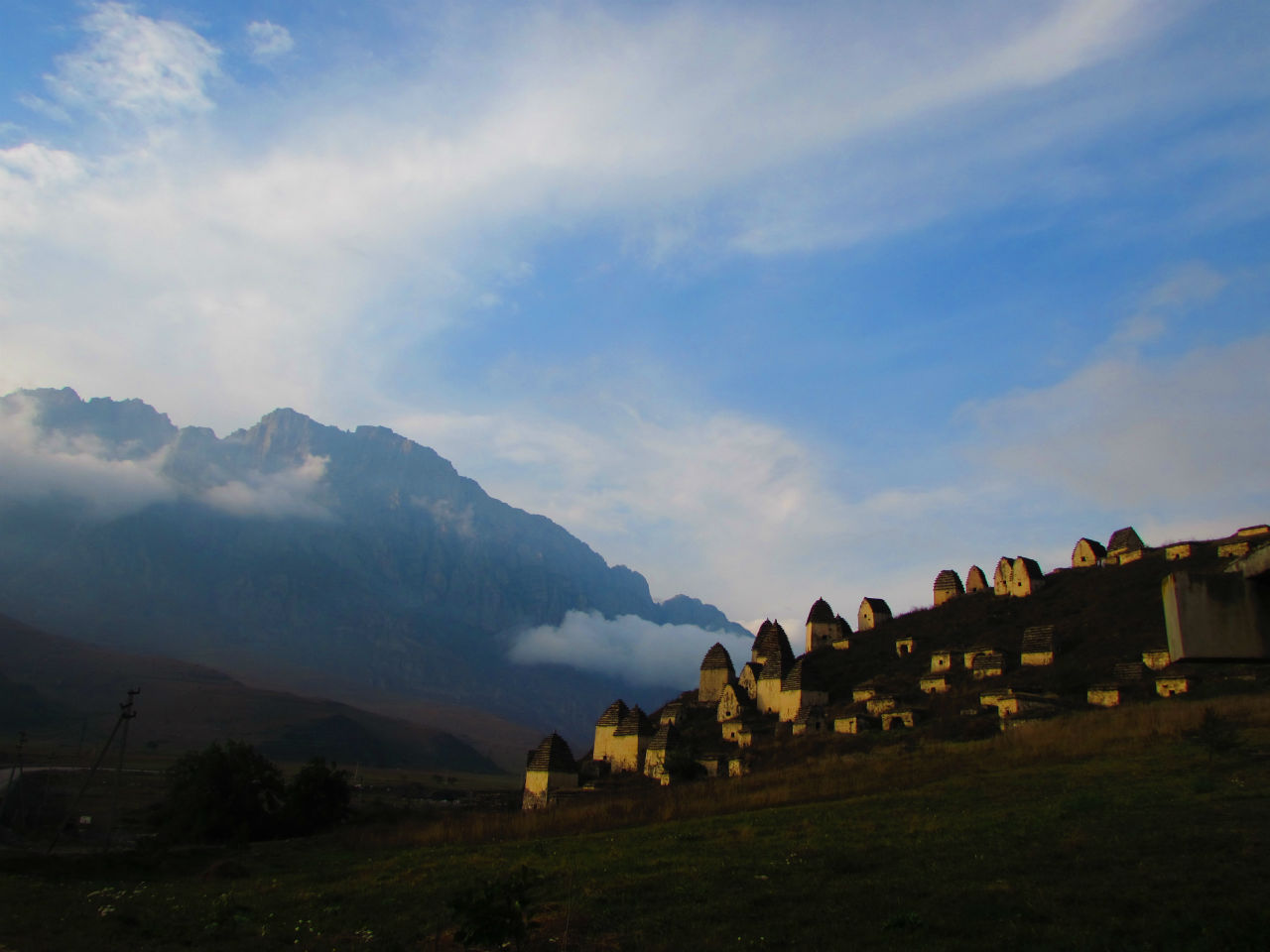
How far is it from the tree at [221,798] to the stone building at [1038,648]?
47642mm

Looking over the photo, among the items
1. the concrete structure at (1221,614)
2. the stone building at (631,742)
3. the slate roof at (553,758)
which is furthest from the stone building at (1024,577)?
the concrete structure at (1221,614)

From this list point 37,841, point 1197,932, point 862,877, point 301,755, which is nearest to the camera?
point 1197,932

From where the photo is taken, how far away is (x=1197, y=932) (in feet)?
39.4

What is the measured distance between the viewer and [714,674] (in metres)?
78.8

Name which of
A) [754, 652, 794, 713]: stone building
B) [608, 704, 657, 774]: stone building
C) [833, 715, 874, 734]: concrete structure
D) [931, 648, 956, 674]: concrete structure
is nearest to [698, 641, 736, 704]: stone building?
[754, 652, 794, 713]: stone building

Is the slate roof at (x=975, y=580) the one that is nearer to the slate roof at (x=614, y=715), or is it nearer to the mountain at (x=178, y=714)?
the slate roof at (x=614, y=715)

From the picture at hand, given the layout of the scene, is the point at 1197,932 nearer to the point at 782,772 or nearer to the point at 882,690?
the point at 782,772

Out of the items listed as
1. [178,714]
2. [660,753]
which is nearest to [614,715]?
[660,753]

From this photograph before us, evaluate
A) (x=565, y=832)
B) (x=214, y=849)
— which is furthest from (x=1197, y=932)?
(x=214, y=849)

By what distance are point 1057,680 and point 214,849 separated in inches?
1848

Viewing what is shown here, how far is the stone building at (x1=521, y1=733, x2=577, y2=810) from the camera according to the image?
53.0m

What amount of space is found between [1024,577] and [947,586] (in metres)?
10.6

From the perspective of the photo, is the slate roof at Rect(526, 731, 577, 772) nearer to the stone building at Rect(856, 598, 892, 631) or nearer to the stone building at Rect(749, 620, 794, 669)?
the stone building at Rect(749, 620, 794, 669)

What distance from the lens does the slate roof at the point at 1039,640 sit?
59797 millimetres
